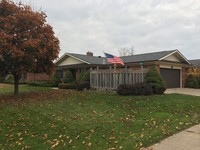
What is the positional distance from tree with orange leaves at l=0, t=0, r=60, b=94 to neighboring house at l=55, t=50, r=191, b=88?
8.31 meters

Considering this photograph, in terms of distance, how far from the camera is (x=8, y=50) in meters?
12.5

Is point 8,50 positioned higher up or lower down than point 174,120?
higher up

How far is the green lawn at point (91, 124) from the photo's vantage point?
247 inches

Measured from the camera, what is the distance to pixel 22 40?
13320 mm

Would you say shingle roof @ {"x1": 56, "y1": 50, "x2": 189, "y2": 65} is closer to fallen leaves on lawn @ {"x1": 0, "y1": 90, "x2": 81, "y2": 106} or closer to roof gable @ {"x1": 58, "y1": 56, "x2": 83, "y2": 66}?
roof gable @ {"x1": 58, "y1": 56, "x2": 83, "y2": 66}

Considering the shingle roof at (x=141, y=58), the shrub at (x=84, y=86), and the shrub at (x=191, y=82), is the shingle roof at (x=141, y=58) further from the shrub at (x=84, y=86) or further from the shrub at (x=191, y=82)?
the shrub at (x=84, y=86)

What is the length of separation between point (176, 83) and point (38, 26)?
15957mm

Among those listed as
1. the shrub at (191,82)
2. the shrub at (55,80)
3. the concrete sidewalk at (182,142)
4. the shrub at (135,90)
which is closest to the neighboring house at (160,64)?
the shrub at (191,82)

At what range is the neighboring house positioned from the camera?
68.3ft

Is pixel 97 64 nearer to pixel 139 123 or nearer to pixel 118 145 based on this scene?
pixel 139 123

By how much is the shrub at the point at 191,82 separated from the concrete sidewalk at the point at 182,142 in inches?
730

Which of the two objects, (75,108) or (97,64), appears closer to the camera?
(75,108)

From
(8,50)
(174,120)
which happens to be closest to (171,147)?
(174,120)

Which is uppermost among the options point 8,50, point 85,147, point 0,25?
point 0,25
